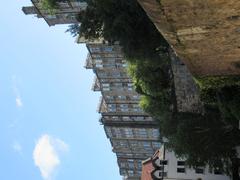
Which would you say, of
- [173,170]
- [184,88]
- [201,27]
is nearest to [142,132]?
[173,170]

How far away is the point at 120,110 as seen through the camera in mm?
87125

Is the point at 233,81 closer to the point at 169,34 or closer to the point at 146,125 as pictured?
the point at 169,34

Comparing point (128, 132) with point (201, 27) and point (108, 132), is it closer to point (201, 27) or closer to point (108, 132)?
point (108, 132)

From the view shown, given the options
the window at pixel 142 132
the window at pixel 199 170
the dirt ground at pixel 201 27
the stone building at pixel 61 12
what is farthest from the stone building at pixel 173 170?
the dirt ground at pixel 201 27

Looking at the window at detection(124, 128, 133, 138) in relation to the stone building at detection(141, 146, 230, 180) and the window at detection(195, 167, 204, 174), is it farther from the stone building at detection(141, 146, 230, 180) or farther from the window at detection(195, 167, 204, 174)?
the window at detection(195, 167, 204, 174)

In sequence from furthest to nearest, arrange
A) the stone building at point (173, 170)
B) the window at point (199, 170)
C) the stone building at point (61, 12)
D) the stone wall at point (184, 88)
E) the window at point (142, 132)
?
the window at point (142, 132)
the stone building at point (61, 12)
the window at point (199, 170)
the stone building at point (173, 170)
the stone wall at point (184, 88)

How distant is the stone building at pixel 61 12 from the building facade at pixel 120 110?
21.2ft

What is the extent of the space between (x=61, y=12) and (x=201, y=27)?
59.4m

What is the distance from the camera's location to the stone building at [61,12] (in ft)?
222

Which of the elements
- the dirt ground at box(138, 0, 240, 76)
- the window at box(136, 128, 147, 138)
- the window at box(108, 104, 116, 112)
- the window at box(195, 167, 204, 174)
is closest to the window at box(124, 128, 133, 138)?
the window at box(136, 128, 147, 138)

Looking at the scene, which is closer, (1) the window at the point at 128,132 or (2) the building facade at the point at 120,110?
(2) the building facade at the point at 120,110

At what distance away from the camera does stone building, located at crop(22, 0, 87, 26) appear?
222 feet

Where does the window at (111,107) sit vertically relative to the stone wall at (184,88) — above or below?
below

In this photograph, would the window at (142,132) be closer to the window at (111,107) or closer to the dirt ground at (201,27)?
the window at (111,107)
